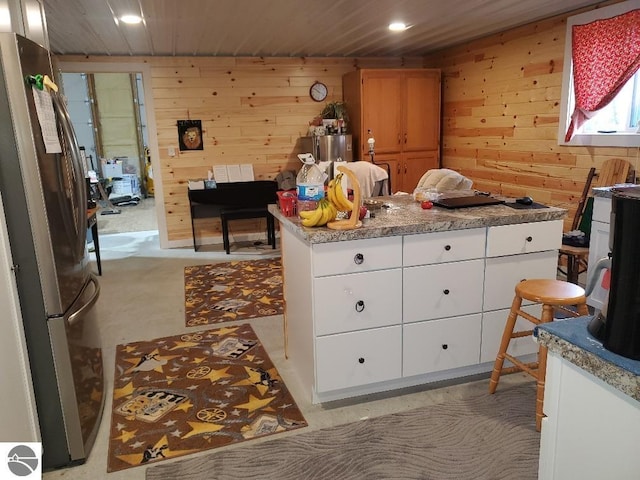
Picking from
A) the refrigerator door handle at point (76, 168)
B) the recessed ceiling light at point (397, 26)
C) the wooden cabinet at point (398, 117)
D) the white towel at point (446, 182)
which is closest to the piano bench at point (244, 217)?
the wooden cabinet at point (398, 117)

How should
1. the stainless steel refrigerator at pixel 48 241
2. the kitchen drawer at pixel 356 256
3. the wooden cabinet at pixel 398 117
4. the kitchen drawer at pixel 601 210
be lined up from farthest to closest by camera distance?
the wooden cabinet at pixel 398 117, the kitchen drawer at pixel 601 210, the kitchen drawer at pixel 356 256, the stainless steel refrigerator at pixel 48 241

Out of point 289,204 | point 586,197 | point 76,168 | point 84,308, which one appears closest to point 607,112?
point 586,197

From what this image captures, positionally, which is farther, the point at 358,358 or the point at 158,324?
the point at 158,324

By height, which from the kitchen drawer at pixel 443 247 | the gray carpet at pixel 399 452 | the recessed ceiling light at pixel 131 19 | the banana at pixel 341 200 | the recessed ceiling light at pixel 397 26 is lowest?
the gray carpet at pixel 399 452

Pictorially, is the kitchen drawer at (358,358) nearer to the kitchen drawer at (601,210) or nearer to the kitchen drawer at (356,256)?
the kitchen drawer at (356,256)

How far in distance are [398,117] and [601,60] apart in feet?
7.87

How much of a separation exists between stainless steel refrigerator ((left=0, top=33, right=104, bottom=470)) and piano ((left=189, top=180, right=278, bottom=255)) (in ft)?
11.5

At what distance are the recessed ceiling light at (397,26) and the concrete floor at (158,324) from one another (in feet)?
8.61

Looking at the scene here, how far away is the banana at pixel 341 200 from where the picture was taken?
2.37 m

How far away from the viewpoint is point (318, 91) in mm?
6195

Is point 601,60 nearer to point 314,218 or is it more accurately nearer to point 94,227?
point 314,218

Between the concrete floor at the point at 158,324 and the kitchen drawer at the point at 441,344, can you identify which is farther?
the kitchen drawer at the point at 441,344

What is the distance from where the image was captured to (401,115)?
5914 millimetres

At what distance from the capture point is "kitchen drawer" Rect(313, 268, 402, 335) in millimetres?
2301
